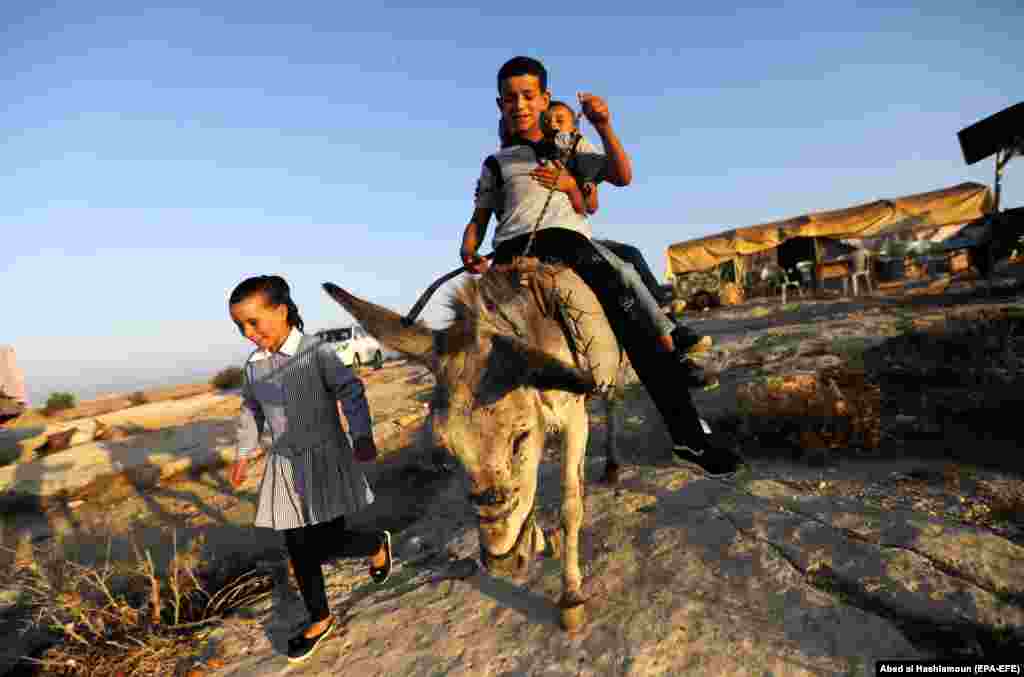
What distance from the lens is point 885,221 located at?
64.4ft

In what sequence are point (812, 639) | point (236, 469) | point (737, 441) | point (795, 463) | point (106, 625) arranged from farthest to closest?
point (737, 441)
point (795, 463)
point (106, 625)
point (236, 469)
point (812, 639)

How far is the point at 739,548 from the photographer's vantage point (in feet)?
10.7

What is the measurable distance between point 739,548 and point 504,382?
216cm

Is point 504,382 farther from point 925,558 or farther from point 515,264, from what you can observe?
point 925,558

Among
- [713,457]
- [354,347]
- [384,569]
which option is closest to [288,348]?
[384,569]

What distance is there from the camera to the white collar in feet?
12.2

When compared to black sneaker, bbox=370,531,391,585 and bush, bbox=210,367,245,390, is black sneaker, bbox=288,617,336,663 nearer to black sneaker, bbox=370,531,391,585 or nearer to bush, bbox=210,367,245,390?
black sneaker, bbox=370,531,391,585

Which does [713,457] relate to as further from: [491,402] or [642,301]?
[491,402]

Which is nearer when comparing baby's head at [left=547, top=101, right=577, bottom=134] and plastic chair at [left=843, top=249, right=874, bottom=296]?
baby's head at [left=547, top=101, right=577, bottom=134]

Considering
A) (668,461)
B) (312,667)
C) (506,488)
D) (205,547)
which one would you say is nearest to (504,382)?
(506,488)

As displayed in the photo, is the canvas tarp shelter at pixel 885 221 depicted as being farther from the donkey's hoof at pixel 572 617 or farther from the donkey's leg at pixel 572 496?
the donkey's hoof at pixel 572 617

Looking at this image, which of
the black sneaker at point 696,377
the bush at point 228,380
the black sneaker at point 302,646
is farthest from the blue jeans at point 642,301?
the bush at point 228,380

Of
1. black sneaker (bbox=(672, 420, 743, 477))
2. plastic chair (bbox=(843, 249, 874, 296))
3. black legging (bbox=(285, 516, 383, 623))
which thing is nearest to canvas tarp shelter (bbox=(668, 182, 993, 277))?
plastic chair (bbox=(843, 249, 874, 296))

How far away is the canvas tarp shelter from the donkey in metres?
21.3
